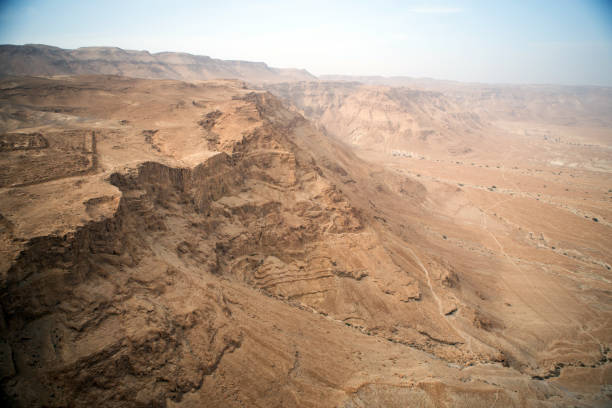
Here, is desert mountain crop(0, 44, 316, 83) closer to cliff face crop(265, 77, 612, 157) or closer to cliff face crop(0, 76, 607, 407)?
cliff face crop(265, 77, 612, 157)

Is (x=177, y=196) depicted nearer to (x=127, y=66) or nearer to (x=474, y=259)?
(x=474, y=259)

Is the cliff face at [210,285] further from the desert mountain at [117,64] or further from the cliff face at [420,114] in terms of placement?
the desert mountain at [117,64]

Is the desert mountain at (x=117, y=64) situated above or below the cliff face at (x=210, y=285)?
above

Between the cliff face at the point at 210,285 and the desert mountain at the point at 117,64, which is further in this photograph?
the desert mountain at the point at 117,64

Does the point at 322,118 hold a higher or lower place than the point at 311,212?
higher

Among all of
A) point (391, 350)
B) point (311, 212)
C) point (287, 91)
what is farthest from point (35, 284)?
point (287, 91)

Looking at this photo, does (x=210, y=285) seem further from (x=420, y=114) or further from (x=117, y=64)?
(x=117, y=64)

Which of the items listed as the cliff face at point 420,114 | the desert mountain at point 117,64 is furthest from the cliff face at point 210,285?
the desert mountain at point 117,64
